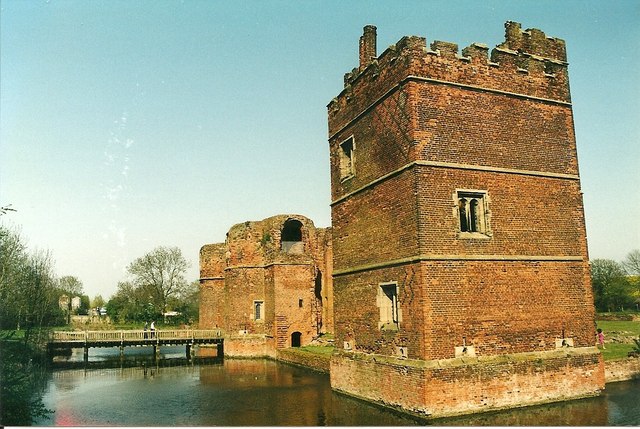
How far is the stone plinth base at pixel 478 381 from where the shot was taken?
38.3 ft

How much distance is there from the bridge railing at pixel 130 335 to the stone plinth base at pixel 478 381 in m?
19.4

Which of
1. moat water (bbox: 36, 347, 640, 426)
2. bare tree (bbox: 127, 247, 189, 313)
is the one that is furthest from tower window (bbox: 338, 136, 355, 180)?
bare tree (bbox: 127, 247, 189, 313)

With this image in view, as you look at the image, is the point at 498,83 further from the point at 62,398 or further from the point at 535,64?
the point at 62,398

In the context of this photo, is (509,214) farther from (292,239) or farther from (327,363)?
(292,239)

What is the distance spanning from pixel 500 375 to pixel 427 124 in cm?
654

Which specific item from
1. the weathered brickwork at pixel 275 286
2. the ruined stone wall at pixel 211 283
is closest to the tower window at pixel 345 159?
the weathered brickwork at pixel 275 286

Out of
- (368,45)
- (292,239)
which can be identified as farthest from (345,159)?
(292,239)

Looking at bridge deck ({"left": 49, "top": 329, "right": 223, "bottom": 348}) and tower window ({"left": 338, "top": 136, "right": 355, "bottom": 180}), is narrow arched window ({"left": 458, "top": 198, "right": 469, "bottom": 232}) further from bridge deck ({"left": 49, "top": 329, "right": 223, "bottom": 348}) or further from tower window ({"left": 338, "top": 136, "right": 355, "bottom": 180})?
bridge deck ({"left": 49, "top": 329, "right": 223, "bottom": 348})

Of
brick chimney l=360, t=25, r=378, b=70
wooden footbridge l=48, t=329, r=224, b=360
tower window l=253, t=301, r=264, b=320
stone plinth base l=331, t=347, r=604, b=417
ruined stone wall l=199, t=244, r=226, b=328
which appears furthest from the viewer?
ruined stone wall l=199, t=244, r=226, b=328

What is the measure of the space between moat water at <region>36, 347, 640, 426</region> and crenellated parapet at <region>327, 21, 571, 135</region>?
27.6 feet

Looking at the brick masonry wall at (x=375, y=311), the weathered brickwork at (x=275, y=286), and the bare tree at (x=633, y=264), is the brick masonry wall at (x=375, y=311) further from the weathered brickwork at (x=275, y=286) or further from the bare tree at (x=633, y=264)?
the bare tree at (x=633, y=264)

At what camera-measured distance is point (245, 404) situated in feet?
49.3

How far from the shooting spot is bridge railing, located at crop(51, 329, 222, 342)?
30234mm

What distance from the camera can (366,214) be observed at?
14906mm
